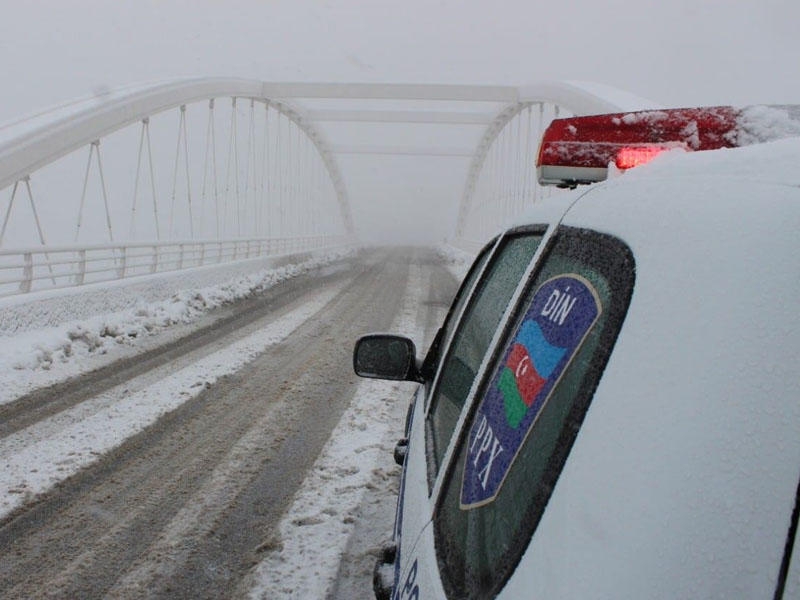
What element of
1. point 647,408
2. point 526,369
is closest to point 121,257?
point 526,369

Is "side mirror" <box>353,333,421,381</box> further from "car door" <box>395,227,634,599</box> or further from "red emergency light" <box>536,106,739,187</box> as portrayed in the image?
"car door" <box>395,227,634,599</box>

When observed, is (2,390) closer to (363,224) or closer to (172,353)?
(172,353)

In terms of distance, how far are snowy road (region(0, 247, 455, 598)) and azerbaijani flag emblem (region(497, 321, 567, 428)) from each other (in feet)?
6.68

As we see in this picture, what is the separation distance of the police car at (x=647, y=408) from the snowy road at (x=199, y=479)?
2075 millimetres

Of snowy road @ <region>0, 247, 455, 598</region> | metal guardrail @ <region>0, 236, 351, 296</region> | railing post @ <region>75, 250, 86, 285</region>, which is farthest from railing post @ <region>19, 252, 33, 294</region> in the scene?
snowy road @ <region>0, 247, 455, 598</region>

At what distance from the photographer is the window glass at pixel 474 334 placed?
174cm

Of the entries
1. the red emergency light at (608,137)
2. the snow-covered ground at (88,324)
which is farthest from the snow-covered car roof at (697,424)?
the snow-covered ground at (88,324)

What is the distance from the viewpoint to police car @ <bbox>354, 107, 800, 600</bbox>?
735 millimetres

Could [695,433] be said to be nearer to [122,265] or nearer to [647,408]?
[647,408]

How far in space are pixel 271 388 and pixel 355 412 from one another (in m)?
1.12

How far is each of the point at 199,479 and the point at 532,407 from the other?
3.49 meters

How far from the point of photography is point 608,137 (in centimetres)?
262

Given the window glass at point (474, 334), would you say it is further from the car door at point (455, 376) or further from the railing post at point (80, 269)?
the railing post at point (80, 269)

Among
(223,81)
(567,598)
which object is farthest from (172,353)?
(223,81)
